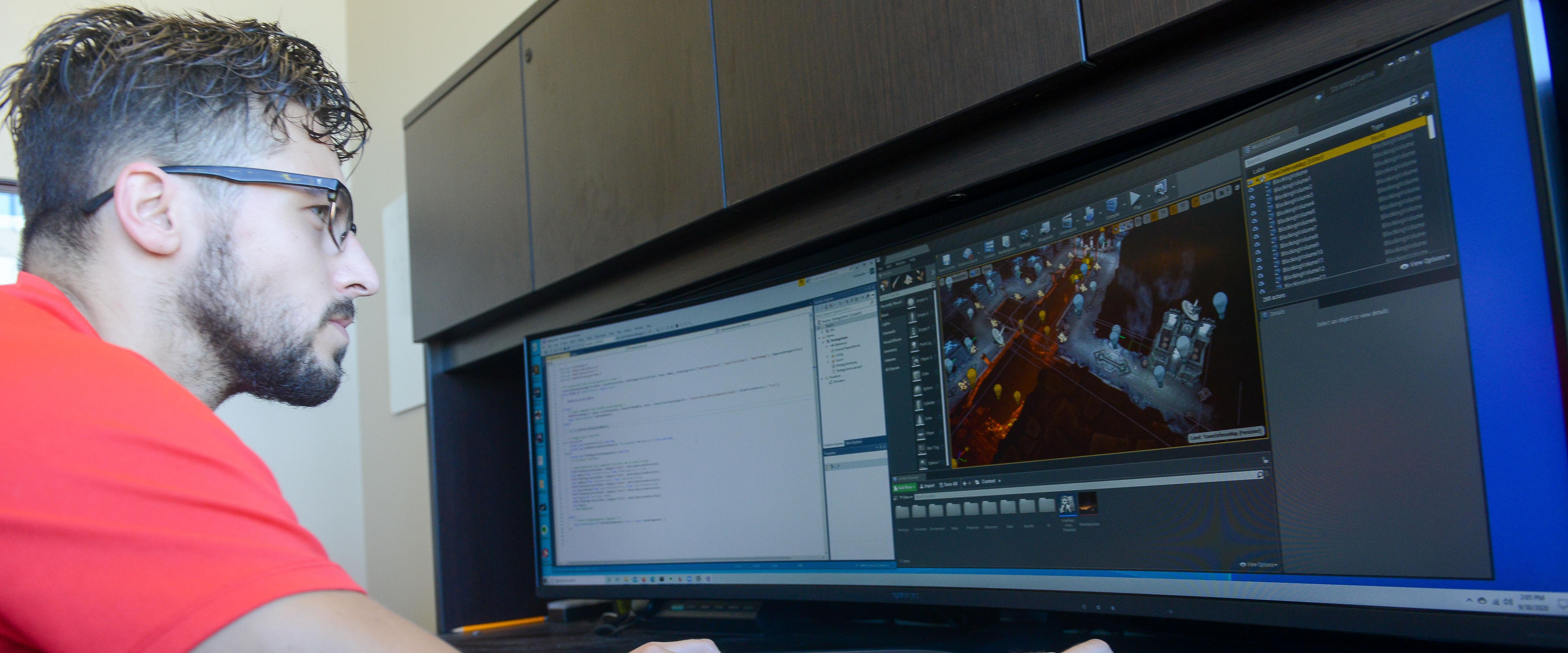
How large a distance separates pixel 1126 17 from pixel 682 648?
54 cm

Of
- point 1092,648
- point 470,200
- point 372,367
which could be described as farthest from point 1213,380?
point 372,367

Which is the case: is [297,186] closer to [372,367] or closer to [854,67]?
[854,67]

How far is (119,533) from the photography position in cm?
48

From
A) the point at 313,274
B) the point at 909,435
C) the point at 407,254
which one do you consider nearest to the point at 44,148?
the point at 313,274

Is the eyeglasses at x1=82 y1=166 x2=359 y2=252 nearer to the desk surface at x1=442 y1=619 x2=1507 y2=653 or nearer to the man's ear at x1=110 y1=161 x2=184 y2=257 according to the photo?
the man's ear at x1=110 y1=161 x2=184 y2=257

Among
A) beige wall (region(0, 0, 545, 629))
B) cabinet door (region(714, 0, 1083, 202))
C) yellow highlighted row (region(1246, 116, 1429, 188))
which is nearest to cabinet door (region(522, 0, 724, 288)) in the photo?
cabinet door (region(714, 0, 1083, 202))

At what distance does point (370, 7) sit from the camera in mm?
2521

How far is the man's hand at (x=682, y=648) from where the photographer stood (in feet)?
2.31

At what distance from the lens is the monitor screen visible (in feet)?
1.77

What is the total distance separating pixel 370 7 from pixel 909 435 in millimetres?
2185

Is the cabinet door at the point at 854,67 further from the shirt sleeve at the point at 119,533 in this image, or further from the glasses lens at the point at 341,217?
the shirt sleeve at the point at 119,533

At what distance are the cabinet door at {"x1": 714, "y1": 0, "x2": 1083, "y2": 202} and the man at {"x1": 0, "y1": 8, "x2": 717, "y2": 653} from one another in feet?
1.23

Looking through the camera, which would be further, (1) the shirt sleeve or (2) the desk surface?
(2) the desk surface

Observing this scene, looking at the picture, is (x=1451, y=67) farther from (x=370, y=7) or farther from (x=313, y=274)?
(x=370, y=7)
